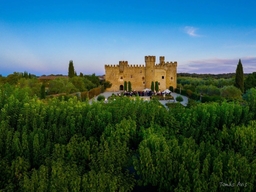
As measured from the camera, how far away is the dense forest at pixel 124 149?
23.9 feet

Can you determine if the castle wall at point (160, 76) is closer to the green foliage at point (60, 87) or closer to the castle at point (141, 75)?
the castle at point (141, 75)

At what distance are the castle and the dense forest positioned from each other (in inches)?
1523

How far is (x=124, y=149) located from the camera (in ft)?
30.1

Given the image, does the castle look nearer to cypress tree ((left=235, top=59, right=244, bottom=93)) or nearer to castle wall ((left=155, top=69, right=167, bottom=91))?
castle wall ((left=155, top=69, right=167, bottom=91))

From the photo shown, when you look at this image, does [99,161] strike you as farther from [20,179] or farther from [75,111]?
[75,111]

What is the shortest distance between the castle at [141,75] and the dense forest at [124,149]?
127 ft

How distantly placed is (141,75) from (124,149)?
4403cm

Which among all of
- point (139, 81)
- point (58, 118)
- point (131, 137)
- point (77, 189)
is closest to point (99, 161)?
point (77, 189)

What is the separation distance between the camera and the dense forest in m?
7.29

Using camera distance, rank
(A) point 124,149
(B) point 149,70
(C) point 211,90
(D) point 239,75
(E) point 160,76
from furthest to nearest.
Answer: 1. (E) point 160,76
2. (B) point 149,70
3. (C) point 211,90
4. (D) point 239,75
5. (A) point 124,149

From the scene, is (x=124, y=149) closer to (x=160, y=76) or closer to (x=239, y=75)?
(x=239, y=75)

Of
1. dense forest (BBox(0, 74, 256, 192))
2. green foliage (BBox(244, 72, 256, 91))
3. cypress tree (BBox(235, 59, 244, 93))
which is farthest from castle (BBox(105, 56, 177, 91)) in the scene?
dense forest (BBox(0, 74, 256, 192))

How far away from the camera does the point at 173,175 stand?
795 cm

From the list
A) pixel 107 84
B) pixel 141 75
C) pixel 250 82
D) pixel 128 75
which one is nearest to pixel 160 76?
pixel 141 75
